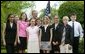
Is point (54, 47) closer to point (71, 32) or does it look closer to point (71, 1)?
point (71, 32)

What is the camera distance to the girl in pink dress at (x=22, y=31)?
14.0 meters

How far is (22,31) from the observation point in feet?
46.1

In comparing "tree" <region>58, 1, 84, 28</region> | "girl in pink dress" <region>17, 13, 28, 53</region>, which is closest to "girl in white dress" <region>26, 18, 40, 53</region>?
"girl in pink dress" <region>17, 13, 28, 53</region>

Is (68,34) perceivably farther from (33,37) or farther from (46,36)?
(33,37)

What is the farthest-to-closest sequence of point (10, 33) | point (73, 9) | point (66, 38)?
point (73, 9) < point (66, 38) < point (10, 33)

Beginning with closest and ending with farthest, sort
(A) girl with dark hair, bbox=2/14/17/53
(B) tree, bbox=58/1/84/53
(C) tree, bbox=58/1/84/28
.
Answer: (A) girl with dark hair, bbox=2/14/17/53 < (B) tree, bbox=58/1/84/53 < (C) tree, bbox=58/1/84/28

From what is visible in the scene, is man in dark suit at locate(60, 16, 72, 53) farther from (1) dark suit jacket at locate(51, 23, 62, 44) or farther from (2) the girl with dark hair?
(2) the girl with dark hair

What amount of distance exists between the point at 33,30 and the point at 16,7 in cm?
1649

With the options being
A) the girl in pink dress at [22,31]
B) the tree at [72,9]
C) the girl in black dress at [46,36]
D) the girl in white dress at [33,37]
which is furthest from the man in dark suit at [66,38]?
the tree at [72,9]

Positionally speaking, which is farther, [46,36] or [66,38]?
[66,38]

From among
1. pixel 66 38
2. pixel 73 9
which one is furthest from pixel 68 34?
pixel 73 9

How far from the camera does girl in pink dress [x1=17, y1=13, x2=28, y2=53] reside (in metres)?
14.0

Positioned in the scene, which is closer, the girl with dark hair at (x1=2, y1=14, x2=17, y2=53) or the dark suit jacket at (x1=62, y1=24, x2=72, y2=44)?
the girl with dark hair at (x1=2, y1=14, x2=17, y2=53)

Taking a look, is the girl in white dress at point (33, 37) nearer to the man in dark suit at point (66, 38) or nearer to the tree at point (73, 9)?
the man in dark suit at point (66, 38)
